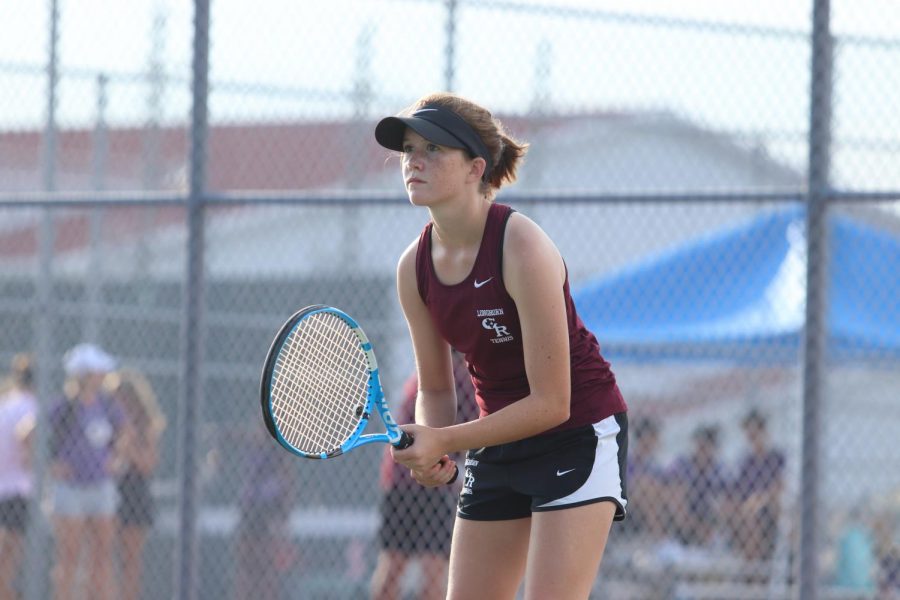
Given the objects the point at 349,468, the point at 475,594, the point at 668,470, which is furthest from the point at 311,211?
the point at 475,594

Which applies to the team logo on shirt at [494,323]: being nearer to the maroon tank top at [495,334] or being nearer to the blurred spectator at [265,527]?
the maroon tank top at [495,334]

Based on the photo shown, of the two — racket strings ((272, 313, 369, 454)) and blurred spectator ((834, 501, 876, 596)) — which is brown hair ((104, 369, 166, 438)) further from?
racket strings ((272, 313, 369, 454))

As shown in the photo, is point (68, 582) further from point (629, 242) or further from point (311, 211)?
point (629, 242)

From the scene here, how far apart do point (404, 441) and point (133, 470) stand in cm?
561

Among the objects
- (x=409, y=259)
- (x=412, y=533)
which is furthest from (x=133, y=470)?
(x=409, y=259)

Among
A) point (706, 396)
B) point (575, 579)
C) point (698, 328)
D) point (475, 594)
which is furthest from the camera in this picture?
point (706, 396)

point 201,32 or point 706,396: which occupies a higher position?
point 201,32

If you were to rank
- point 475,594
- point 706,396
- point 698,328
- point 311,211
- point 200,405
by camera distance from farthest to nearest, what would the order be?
1. point 706,396
2. point 311,211
3. point 698,328
4. point 200,405
5. point 475,594

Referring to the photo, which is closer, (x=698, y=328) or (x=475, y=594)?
(x=475, y=594)

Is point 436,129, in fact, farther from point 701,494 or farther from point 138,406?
point 701,494

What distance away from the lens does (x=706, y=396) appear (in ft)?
42.0

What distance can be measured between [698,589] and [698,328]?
1723 millimetres

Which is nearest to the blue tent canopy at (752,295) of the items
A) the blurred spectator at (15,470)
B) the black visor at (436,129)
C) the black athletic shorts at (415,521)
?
the black athletic shorts at (415,521)

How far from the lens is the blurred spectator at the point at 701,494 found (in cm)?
906
